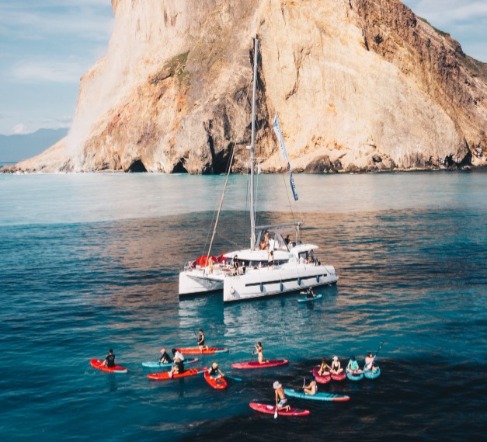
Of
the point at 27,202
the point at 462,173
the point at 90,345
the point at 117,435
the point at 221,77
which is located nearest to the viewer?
the point at 117,435

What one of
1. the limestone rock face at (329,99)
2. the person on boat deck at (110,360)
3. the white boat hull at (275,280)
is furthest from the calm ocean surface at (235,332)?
the limestone rock face at (329,99)

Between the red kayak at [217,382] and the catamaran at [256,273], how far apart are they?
1395 cm

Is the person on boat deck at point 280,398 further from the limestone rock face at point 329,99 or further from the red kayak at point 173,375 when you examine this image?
the limestone rock face at point 329,99

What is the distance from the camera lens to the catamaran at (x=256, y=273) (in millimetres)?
43844

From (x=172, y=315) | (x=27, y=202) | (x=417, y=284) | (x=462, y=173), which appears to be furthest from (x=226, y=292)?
(x=462, y=173)

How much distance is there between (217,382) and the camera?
2891 centimetres

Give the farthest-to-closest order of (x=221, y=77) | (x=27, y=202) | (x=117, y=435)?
1. (x=221, y=77)
2. (x=27, y=202)
3. (x=117, y=435)

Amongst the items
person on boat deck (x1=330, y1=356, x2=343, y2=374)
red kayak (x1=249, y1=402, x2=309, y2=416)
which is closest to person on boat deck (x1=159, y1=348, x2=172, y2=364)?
red kayak (x1=249, y1=402, x2=309, y2=416)

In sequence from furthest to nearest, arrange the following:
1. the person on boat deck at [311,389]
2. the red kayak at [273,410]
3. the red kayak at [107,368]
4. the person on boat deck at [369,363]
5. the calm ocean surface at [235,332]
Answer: the red kayak at [107,368] → the person on boat deck at [369,363] → the person on boat deck at [311,389] → the red kayak at [273,410] → the calm ocean surface at [235,332]

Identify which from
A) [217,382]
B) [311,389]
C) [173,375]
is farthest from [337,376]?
[173,375]

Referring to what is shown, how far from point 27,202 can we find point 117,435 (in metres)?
105

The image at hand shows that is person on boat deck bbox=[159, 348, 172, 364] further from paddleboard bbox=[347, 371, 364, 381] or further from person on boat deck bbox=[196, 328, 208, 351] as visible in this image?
paddleboard bbox=[347, 371, 364, 381]

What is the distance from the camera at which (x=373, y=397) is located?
89.3 feet

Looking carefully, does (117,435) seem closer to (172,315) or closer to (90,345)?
(90,345)
